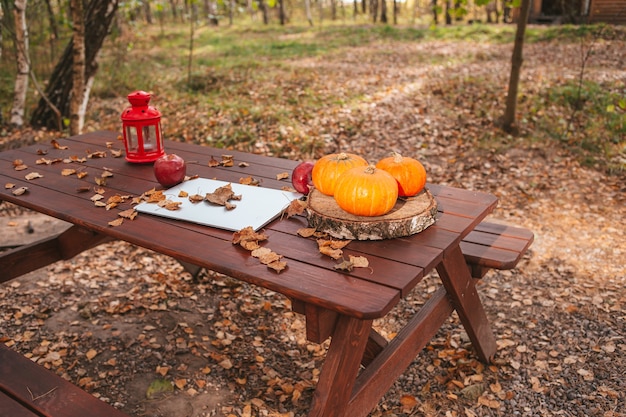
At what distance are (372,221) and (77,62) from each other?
4765 millimetres

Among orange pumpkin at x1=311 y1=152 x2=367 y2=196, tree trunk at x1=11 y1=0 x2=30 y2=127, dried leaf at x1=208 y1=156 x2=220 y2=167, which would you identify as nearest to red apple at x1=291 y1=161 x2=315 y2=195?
orange pumpkin at x1=311 y1=152 x2=367 y2=196

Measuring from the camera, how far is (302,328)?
3.52 metres

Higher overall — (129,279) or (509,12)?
(509,12)

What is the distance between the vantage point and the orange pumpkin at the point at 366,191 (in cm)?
197

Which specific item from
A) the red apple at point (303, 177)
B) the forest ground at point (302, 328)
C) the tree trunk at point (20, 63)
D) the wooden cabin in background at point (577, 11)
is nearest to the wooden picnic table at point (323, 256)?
the red apple at point (303, 177)

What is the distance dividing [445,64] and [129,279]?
768cm

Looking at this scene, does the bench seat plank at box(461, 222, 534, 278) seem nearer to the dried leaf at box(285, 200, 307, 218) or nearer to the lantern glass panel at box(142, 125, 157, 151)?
the dried leaf at box(285, 200, 307, 218)

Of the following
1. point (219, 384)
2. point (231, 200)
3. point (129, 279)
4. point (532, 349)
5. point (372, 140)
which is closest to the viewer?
point (231, 200)

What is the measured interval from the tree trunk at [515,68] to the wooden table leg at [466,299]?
13.5ft

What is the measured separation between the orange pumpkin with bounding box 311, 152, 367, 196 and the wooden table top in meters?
0.17

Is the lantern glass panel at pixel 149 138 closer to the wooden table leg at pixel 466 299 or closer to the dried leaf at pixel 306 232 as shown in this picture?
the dried leaf at pixel 306 232

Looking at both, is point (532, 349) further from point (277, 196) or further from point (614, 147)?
point (614, 147)

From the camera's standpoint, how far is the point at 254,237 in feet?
6.76

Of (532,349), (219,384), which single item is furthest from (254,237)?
(532,349)
